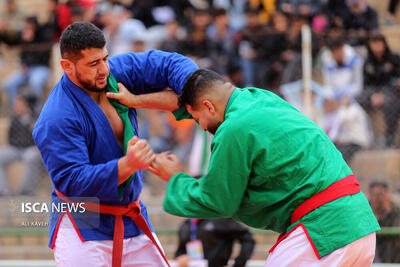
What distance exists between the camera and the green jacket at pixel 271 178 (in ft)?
9.72

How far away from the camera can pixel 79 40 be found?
127 inches

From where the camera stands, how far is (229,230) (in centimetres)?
523

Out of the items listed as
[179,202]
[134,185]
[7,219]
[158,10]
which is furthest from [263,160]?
[158,10]

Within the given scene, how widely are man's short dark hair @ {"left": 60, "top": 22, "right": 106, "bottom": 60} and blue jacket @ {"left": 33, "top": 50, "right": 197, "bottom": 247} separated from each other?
20cm

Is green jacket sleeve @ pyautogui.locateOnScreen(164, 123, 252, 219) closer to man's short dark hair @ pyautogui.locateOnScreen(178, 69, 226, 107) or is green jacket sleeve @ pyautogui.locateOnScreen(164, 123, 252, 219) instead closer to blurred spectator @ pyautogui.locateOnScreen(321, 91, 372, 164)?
man's short dark hair @ pyautogui.locateOnScreen(178, 69, 226, 107)

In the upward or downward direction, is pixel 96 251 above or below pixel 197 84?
below

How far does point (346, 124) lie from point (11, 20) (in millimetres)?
5898

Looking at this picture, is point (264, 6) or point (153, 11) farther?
point (153, 11)

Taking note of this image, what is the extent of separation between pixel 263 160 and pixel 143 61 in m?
1.09

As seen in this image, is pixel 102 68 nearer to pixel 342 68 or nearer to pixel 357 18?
pixel 342 68

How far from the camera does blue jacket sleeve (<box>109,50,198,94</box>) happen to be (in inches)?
141

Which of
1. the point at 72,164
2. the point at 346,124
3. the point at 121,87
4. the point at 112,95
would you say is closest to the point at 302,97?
the point at 346,124

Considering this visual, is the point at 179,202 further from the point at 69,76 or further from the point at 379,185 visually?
the point at 379,185

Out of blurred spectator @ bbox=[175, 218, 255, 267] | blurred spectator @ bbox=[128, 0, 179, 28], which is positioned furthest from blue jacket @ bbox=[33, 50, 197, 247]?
blurred spectator @ bbox=[128, 0, 179, 28]
